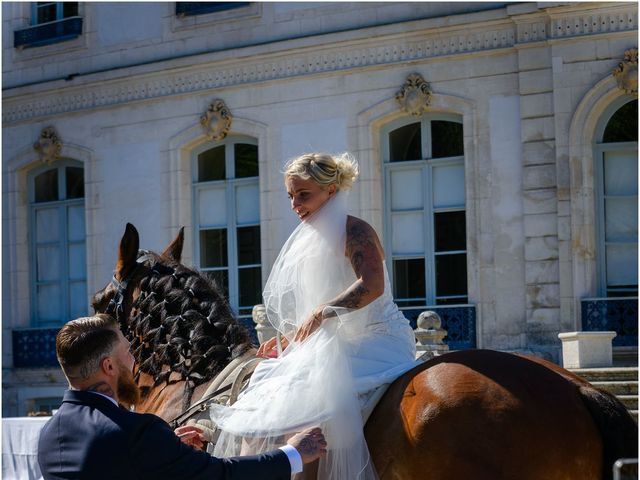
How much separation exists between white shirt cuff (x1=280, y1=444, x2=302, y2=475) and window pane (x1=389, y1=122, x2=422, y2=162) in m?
10.6

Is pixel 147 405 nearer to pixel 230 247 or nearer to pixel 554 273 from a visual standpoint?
pixel 554 273

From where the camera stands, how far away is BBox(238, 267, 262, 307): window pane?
15422 millimetres

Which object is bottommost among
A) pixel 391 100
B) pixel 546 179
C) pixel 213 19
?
pixel 546 179

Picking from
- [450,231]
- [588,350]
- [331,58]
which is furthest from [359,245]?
[331,58]

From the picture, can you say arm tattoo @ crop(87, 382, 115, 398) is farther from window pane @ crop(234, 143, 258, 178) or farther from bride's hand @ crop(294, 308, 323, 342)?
window pane @ crop(234, 143, 258, 178)

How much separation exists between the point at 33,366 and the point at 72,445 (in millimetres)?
13759

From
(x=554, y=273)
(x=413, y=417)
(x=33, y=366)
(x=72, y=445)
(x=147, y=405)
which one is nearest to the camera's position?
(x=72, y=445)

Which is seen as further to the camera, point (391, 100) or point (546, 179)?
point (391, 100)

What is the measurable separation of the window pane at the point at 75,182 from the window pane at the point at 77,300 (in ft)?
4.41

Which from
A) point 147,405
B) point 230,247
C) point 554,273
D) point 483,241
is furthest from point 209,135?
point 147,405

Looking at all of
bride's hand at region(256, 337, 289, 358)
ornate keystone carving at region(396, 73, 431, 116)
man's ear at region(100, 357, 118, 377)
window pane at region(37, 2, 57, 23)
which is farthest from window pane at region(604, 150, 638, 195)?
man's ear at region(100, 357, 118, 377)

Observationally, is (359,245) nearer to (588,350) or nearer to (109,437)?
(109,437)

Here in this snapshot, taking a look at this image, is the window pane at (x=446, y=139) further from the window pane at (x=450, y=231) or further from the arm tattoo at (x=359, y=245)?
the arm tattoo at (x=359, y=245)

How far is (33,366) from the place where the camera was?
55.5 feet
